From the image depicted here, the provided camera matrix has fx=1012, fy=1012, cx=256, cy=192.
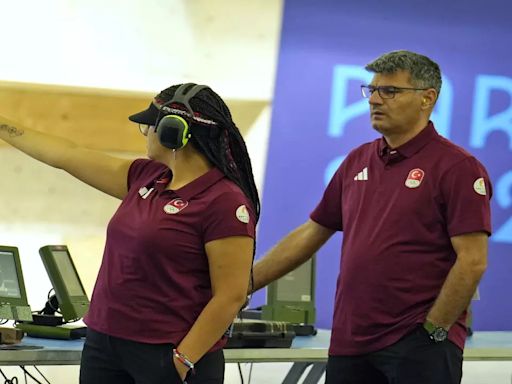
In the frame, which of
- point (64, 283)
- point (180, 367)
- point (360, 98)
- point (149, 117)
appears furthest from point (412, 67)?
point (360, 98)

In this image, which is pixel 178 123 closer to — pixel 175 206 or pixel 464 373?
pixel 175 206

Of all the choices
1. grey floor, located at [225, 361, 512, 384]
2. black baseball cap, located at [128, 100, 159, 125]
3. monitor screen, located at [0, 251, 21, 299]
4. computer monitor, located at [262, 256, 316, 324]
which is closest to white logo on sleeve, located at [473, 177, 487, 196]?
black baseball cap, located at [128, 100, 159, 125]

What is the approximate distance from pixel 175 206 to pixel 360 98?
12.3 feet

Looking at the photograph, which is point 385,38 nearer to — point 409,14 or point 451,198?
point 409,14

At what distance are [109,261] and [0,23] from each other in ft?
10.6

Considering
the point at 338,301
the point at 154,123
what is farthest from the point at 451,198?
the point at 154,123

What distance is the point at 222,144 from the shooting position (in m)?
2.24

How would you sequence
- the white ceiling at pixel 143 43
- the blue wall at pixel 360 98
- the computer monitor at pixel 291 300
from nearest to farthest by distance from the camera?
the computer monitor at pixel 291 300, the white ceiling at pixel 143 43, the blue wall at pixel 360 98

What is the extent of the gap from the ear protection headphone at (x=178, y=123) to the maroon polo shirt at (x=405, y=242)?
578 mm

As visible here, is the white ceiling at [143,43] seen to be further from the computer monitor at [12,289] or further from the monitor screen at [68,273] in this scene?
the computer monitor at [12,289]

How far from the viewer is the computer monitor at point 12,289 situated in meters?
3.03

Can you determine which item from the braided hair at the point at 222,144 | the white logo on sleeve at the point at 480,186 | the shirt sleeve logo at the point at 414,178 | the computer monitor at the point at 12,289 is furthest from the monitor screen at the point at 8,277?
the white logo on sleeve at the point at 480,186

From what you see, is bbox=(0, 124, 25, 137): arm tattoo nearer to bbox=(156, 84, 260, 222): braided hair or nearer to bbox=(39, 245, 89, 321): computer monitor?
bbox=(156, 84, 260, 222): braided hair

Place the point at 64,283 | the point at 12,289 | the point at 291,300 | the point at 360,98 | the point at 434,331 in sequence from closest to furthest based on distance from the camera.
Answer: the point at 434,331, the point at 12,289, the point at 64,283, the point at 291,300, the point at 360,98
